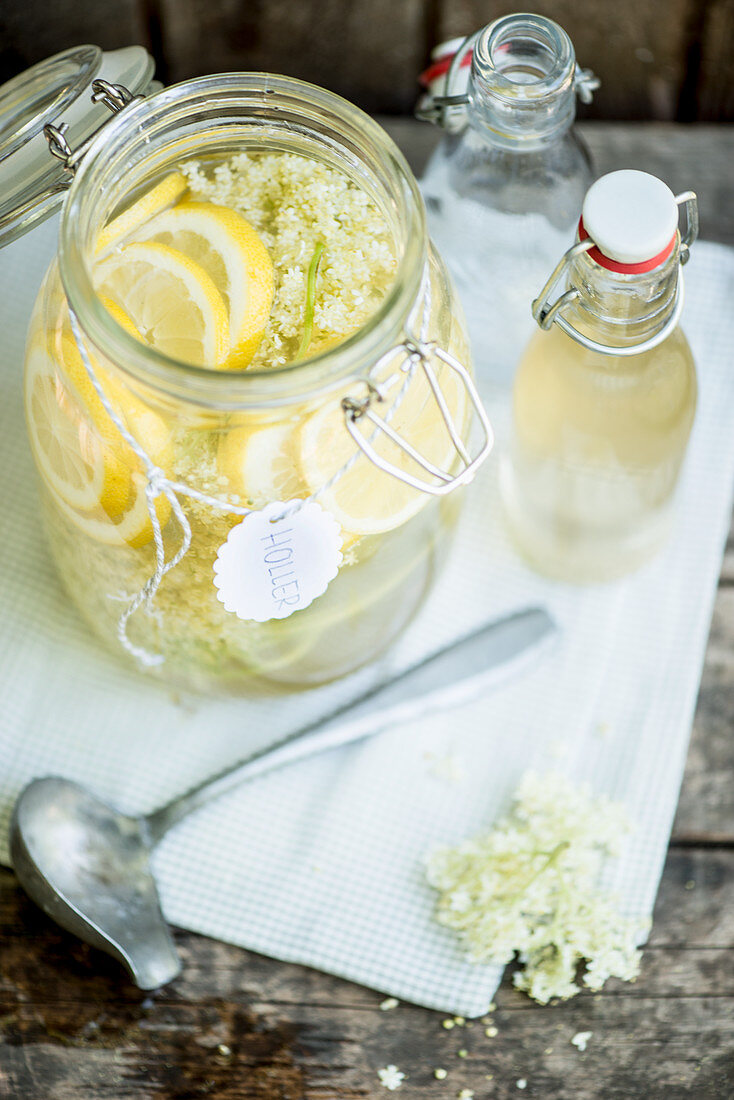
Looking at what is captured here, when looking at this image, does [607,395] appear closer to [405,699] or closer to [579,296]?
[579,296]

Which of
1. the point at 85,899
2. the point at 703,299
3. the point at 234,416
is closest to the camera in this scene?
the point at 234,416

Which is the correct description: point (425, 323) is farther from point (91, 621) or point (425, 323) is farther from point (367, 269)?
point (91, 621)

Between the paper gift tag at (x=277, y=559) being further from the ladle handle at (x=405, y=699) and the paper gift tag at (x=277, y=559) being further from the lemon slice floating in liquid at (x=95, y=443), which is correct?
the ladle handle at (x=405, y=699)

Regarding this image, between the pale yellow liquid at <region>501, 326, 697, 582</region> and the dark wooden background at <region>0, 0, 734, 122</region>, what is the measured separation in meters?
0.38

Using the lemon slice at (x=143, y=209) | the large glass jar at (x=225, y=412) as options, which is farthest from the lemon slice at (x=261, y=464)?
the lemon slice at (x=143, y=209)

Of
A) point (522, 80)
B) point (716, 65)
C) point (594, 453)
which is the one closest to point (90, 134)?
point (522, 80)

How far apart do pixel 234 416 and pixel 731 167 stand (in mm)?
591

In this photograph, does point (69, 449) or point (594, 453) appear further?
point (594, 453)

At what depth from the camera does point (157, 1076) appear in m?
0.68

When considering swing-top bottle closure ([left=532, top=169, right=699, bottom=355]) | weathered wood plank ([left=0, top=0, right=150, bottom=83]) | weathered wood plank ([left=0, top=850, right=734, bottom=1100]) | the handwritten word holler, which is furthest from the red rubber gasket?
weathered wood plank ([left=0, top=0, right=150, bottom=83])

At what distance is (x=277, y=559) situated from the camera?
1.82ft

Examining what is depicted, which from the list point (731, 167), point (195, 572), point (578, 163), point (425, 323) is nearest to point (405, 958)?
point (195, 572)

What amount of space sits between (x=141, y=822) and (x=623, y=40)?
0.77 m

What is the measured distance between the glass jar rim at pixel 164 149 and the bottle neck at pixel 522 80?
120 mm
